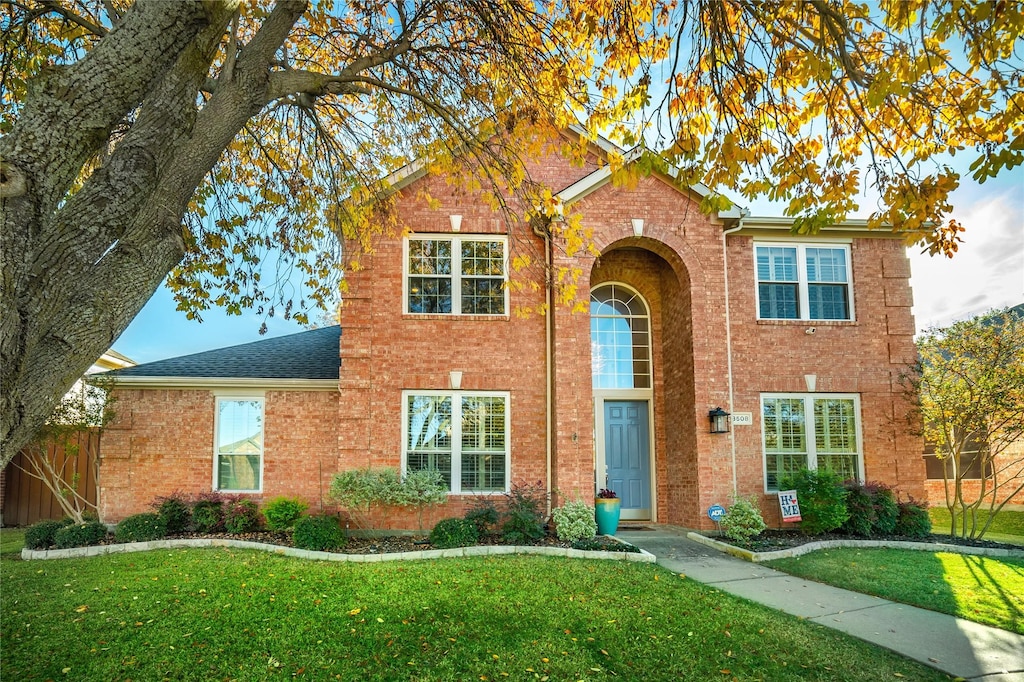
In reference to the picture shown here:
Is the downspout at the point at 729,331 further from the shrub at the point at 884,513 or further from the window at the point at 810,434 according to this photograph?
the shrub at the point at 884,513

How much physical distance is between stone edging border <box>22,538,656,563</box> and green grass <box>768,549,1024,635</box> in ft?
8.12

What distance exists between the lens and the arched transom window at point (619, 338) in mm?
13289

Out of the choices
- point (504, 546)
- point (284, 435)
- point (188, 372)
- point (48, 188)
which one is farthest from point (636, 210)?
point (48, 188)

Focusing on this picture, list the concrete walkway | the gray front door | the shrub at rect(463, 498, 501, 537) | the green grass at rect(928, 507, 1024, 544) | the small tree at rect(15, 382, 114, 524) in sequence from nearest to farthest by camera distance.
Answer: the concrete walkway, the shrub at rect(463, 498, 501, 537), the small tree at rect(15, 382, 114, 524), the gray front door, the green grass at rect(928, 507, 1024, 544)

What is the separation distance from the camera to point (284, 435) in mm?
11984

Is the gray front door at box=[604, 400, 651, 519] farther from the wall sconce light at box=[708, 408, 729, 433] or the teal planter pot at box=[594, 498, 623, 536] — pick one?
the wall sconce light at box=[708, 408, 729, 433]

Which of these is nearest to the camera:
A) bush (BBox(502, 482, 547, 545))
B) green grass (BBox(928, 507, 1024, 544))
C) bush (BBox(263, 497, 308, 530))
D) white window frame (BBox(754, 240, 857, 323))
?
bush (BBox(502, 482, 547, 545))

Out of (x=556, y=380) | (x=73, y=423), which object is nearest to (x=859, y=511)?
(x=556, y=380)

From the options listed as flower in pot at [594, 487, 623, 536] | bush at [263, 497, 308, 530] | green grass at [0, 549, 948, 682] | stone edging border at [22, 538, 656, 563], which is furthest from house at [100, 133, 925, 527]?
green grass at [0, 549, 948, 682]

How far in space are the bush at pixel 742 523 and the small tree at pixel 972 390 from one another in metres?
3.70

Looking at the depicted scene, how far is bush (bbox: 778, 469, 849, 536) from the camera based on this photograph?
10867 mm

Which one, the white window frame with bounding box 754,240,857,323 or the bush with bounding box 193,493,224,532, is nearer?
the bush with bounding box 193,493,224,532

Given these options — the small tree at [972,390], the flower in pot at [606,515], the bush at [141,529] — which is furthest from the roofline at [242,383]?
the small tree at [972,390]

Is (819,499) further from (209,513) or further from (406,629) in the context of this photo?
(209,513)
